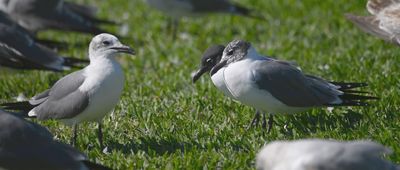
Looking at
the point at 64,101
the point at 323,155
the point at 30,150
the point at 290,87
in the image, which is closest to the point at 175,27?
the point at 290,87

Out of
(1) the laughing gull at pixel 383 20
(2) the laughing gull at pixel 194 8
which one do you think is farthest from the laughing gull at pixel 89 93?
(2) the laughing gull at pixel 194 8

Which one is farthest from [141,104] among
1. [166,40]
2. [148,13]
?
[148,13]

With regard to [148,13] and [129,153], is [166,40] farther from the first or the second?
[129,153]

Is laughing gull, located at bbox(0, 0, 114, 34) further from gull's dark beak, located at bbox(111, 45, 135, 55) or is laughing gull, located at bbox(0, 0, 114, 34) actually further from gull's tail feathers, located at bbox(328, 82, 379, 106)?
gull's tail feathers, located at bbox(328, 82, 379, 106)

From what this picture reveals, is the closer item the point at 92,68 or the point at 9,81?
the point at 92,68

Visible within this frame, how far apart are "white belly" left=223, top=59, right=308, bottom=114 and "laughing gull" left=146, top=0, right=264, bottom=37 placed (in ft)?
15.2

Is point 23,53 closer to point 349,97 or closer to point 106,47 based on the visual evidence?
point 106,47

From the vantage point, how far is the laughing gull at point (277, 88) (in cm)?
643

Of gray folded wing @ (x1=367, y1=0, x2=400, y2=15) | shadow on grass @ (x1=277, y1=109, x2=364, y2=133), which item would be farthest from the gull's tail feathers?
gray folded wing @ (x1=367, y1=0, x2=400, y2=15)

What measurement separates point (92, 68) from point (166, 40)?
4.57 metres

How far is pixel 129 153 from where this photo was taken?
20.5 ft

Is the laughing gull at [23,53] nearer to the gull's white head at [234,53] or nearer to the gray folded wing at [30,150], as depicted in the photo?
the gull's white head at [234,53]

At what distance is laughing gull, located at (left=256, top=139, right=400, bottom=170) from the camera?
185 inches

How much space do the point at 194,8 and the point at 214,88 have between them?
11.0 ft
